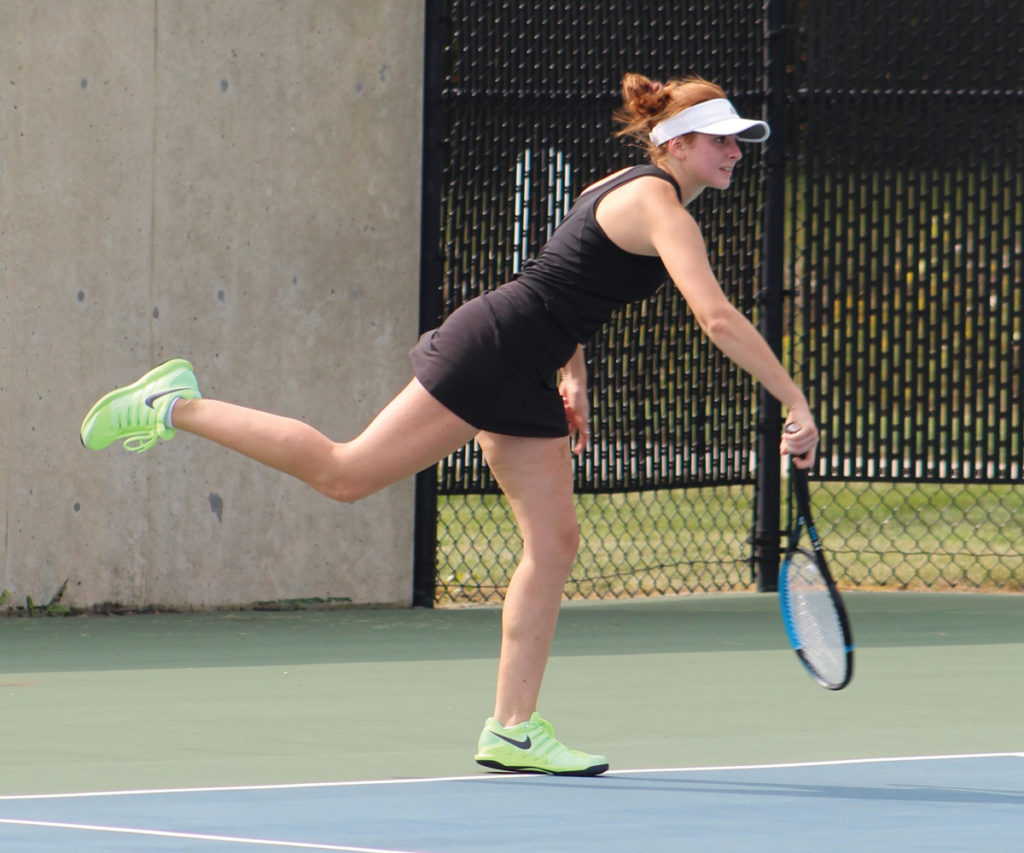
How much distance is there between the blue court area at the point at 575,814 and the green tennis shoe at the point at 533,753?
43 mm

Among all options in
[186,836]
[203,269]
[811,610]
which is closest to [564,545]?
[811,610]

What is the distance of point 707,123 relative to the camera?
569 cm

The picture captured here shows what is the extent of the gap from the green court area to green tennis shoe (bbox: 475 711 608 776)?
0.51 feet

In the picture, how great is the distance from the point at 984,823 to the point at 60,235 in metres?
5.38

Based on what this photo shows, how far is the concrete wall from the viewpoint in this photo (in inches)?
359

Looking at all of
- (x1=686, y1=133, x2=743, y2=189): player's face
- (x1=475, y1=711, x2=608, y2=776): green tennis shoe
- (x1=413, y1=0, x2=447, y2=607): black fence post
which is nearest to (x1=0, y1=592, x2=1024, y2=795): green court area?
(x1=475, y1=711, x2=608, y2=776): green tennis shoe

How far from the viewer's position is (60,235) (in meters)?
9.14

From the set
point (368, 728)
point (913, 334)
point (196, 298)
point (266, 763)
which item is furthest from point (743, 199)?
point (266, 763)

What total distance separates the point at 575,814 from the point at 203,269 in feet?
15.4

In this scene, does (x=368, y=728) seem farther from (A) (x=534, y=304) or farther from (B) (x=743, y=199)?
(B) (x=743, y=199)

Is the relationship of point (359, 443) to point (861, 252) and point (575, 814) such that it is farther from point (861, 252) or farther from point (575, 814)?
point (861, 252)

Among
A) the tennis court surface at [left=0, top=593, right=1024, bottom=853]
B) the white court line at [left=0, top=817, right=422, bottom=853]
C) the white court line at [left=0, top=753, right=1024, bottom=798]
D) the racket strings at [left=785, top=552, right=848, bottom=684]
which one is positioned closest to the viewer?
the white court line at [left=0, top=817, right=422, bottom=853]

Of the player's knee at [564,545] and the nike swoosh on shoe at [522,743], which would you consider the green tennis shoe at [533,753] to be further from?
the player's knee at [564,545]

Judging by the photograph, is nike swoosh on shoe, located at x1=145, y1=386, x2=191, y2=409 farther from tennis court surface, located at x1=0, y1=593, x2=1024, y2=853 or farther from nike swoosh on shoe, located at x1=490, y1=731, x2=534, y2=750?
nike swoosh on shoe, located at x1=490, y1=731, x2=534, y2=750
